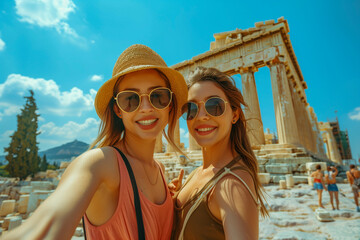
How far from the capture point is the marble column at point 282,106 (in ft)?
42.7

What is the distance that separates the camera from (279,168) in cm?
961

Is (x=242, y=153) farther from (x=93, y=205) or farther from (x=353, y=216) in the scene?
(x=353, y=216)

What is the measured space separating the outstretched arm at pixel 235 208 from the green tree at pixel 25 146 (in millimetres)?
27056

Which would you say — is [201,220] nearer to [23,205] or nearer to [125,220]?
[125,220]

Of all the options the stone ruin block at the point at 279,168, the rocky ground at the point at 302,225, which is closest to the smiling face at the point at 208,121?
the rocky ground at the point at 302,225

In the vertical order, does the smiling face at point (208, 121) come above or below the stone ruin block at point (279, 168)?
above

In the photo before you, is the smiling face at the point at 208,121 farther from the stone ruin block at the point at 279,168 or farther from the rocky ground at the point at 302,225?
the stone ruin block at the point at 279,168

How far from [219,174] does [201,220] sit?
0.33 metres

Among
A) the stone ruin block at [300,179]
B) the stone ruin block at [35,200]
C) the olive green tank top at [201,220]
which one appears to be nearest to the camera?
the olive green tank top at [201,220]

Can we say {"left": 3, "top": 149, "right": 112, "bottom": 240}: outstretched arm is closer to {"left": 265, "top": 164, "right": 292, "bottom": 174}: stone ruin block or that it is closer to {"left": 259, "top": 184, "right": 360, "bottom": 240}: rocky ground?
{"left": 259, "top": 184, "right": 360, "bottom": 240}: rocky ground

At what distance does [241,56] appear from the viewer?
15.7 metres

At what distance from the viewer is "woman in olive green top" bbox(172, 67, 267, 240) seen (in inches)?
→ 45.4

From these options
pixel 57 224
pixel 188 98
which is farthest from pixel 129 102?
pixel 57 224

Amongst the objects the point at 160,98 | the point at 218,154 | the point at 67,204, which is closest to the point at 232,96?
the point at 218,154
